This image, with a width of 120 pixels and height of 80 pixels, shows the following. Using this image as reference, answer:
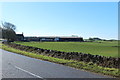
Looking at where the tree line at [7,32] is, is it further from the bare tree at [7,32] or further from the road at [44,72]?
the road at [44,72]

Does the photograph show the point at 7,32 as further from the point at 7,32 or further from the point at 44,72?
the point at 44,72

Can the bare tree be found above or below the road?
above

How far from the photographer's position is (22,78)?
9.82 metres

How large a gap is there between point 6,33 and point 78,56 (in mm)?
74589

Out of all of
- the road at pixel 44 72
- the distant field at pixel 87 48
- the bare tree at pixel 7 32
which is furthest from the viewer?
the bare tree at pixel 7 32

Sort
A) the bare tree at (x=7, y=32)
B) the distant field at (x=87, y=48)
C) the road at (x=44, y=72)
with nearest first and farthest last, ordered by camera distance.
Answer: the road at (x=44, y=72) → the distant field at (x=87, y=48) → the bare tree at (x=7, y=32)

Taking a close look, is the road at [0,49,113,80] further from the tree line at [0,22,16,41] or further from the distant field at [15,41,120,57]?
the tree line at [0,22,16,41]

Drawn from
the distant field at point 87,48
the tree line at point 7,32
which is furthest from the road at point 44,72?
the tree line at point 7,32

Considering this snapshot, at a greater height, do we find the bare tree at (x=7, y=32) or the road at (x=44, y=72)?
the bare tree at (x=7, y=32)

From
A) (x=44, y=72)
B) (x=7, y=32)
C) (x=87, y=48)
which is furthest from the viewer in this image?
(x=7, y=32)

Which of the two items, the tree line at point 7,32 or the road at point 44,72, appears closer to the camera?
the road at point 44,72

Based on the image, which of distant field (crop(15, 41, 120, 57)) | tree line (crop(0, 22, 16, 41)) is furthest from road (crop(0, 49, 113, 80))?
tree line (crop(0, 22, 16, 41))

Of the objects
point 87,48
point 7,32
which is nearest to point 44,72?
point 87,48

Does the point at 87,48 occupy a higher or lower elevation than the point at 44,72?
lower
